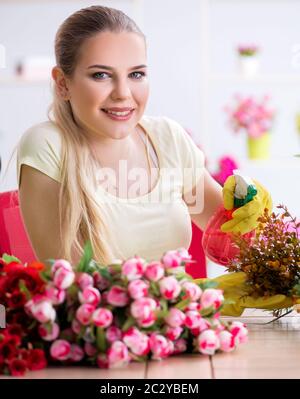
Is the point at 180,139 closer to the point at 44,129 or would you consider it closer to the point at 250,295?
the point at 44,129

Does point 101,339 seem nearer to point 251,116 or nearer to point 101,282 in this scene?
point 101,282

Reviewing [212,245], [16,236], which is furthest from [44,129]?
[212,245]

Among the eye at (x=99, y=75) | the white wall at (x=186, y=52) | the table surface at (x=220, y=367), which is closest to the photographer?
the table surface at (x=220, y=367)

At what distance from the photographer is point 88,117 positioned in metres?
1.76

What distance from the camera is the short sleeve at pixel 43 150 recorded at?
1785 millimetres

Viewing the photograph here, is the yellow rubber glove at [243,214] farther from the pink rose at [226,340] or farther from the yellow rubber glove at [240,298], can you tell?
the pink rose at [226,340]

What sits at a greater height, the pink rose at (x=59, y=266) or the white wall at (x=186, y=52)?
the white wall at (x=186, y=52)

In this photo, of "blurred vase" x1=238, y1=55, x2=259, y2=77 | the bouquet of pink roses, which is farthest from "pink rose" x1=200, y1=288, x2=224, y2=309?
"blurred vase" x1=238, y1=55, x2=259, y2=77

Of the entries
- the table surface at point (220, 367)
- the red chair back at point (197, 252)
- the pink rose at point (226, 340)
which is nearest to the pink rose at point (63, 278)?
the table surface at point (220, 367)

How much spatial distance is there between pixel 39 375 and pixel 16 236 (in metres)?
1.08

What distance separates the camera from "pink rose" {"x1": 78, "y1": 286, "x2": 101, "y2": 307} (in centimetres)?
98

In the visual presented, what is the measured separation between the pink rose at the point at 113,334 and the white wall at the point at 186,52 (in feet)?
10.5

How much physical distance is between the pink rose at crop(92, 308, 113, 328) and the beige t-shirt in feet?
2.73

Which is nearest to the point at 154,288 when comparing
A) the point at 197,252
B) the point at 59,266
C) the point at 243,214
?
the point at 59,266
